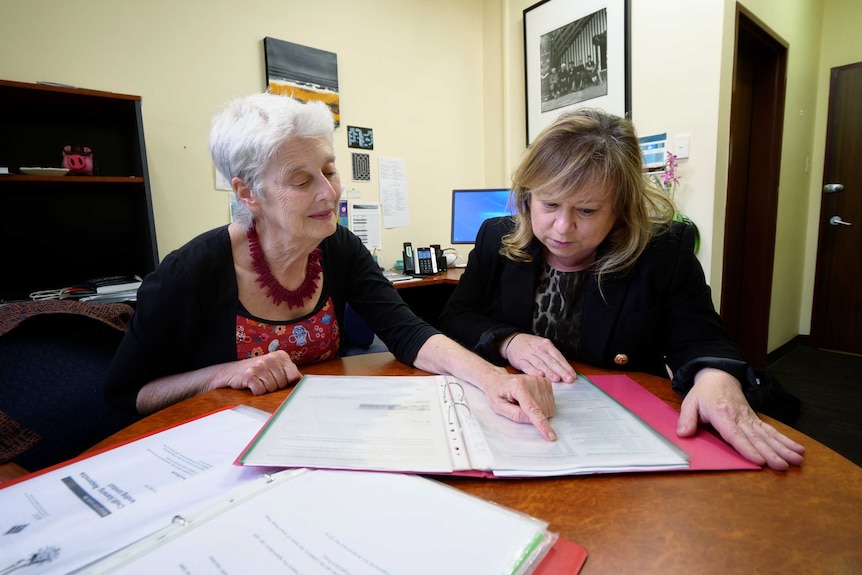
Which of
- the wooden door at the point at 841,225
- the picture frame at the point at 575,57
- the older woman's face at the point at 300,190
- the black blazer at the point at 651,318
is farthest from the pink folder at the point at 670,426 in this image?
the wooden door at the point at 841,225

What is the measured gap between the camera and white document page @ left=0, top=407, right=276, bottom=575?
447mm

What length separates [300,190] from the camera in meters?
1.05

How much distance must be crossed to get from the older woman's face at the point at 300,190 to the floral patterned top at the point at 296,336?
22cm

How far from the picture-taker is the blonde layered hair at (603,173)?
1.02m

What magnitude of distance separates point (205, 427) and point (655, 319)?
3.23ft

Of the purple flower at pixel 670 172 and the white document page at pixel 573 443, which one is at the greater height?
the purple flower at pixel 670 172

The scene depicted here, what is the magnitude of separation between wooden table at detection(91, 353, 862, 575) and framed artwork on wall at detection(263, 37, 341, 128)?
2.37m

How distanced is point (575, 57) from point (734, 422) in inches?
111

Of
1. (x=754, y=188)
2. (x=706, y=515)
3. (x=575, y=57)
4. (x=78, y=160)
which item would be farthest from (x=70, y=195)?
(x=754, y=188)

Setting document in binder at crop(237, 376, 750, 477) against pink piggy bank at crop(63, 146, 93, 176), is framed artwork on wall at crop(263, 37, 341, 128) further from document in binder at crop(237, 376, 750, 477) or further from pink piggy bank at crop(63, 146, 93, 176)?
document in binder at crop(237, 376, 750, 477)

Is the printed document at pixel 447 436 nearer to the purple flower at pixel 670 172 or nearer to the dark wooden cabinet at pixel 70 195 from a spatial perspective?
the dark wooden cabinet at pixel 70 195

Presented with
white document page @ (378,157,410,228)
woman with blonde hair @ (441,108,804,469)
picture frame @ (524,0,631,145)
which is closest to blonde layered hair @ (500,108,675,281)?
woman with blonde hair @ (441,108,804,469)

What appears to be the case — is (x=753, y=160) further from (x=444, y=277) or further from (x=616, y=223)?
(x=616, y=223)

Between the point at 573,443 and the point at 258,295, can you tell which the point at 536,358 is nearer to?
the point at 573,443
